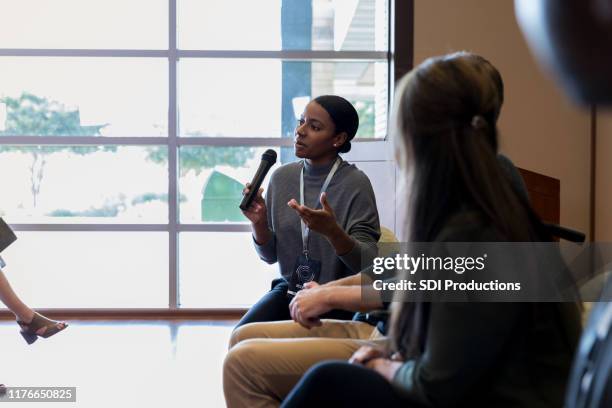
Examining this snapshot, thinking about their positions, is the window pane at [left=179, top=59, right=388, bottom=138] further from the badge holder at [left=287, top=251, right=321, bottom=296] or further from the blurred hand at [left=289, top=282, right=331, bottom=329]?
the blurred hand at [left=289, top=282, right=331, bottom=329]

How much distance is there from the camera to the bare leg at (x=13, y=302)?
3.61 metres

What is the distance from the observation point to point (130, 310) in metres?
5.25

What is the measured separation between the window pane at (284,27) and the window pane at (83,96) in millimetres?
441

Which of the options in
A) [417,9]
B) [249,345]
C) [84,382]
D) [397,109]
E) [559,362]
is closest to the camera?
[559,362]

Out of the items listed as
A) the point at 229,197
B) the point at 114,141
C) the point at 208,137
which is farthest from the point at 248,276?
the point at 114,141

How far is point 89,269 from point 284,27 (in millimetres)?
2317

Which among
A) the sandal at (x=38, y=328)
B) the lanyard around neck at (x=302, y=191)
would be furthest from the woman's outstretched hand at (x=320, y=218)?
the sandal at (x=38, y=328)

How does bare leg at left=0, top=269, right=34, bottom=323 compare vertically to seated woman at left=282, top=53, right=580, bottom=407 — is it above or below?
below

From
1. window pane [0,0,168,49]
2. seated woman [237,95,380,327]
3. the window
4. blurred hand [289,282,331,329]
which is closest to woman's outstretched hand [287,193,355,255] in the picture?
seated woman [237,95,380,327]

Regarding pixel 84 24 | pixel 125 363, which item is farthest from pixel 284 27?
pixel 125 363

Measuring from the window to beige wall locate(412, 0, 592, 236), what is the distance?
42 centimetres

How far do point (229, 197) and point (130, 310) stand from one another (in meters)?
1.10

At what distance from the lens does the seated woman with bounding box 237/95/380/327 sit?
242cm

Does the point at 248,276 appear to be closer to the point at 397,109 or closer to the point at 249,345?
the point at 249,345
